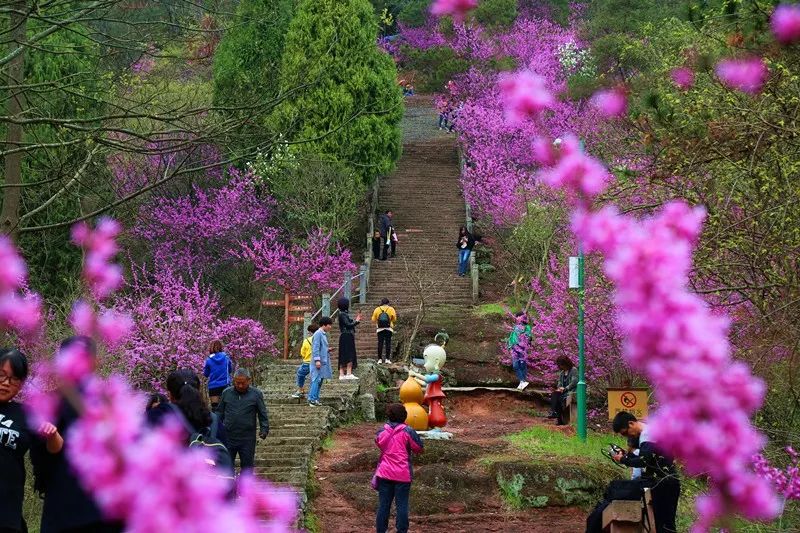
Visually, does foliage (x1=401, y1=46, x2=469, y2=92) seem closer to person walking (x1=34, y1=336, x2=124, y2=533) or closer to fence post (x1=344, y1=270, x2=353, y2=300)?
fence post (x1=344, y1=270, x2=353, y2=300)

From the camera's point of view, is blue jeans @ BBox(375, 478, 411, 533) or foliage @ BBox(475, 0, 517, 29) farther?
foliage @ BBox(475, 0, 517, 29)

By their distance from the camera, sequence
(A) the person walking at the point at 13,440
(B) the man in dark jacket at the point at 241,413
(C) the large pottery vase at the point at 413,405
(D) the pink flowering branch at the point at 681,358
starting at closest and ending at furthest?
1. (D) the pink flowering branch at the point at 681,358
2. (A) the person walking at the point at 13,440
3. (B) the man in dark jacket at the point at 241,413
4. (C) the large pottery vase at the point at 413,405

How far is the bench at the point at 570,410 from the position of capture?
760 inches

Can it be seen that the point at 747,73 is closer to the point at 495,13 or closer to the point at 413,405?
the point at 413,405

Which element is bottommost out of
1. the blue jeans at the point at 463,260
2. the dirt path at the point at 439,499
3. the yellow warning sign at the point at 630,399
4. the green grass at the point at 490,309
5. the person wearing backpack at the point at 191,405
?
the dirt path at the point at 439,499

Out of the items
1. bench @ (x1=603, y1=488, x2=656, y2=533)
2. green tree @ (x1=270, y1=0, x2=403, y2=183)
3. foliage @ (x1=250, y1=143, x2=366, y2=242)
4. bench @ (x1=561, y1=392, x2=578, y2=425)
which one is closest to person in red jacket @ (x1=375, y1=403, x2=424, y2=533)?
bench @ (x1=603, y1=488, x2=656, y2=533)

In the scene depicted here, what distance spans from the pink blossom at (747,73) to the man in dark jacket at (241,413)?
5.22m

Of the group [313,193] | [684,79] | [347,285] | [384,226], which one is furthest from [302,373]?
[384,226]

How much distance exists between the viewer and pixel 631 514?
31.9ft

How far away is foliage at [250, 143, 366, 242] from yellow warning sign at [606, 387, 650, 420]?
57.8ft

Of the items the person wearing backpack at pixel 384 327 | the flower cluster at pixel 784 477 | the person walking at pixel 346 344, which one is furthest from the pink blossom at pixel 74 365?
the person wearing backpack at pixel 384 327

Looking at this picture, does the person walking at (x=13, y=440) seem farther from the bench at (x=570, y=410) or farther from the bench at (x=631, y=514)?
the bench at (x=570, y=410)

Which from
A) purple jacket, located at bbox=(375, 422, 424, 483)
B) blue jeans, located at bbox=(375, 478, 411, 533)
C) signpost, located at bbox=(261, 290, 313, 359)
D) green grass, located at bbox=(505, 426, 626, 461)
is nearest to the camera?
purple jacket, located at bbox=(375, 422, 424, 483)

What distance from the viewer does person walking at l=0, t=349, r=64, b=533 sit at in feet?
18.9
